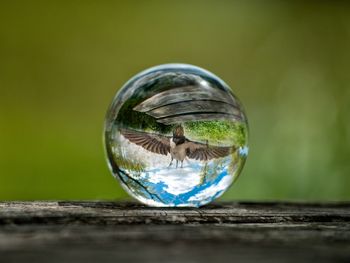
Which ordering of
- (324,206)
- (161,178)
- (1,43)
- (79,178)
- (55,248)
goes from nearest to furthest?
(55,248) → (161,178) → (324,206) → (79,178) → (1,43)

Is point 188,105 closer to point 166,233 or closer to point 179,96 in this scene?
point 179,96

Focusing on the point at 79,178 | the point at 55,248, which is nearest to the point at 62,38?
the point at 79,178

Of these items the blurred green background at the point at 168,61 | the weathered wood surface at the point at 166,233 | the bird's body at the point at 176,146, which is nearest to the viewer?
the weathered wood surface at the point at 166,233

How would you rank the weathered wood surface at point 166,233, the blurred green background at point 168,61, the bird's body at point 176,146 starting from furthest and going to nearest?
the blurred green background at point 168,61, the bird's body at point 176,146, the weathered wood surface at point 166,233

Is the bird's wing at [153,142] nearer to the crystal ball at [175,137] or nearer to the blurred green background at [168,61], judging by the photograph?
the crystal ball at [175,137]

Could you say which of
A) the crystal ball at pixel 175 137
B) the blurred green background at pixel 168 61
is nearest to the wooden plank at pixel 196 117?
the crystal ball at pixel 175 137

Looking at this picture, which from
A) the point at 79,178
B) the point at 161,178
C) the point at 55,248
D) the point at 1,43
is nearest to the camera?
the point at 55,248

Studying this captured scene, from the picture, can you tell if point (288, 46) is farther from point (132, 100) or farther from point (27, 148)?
point (132, 100)
